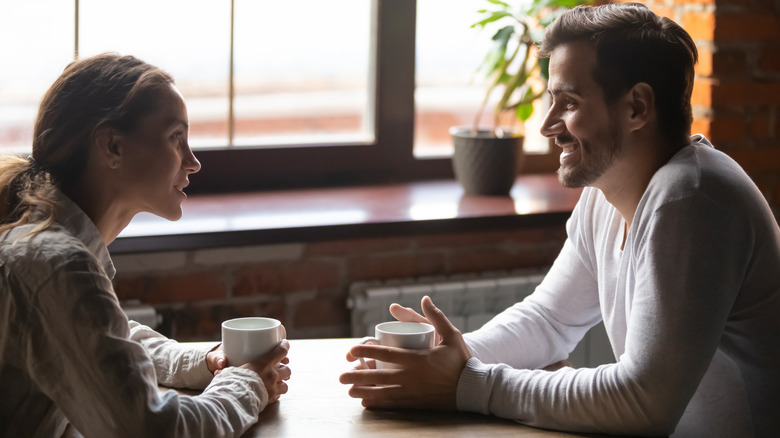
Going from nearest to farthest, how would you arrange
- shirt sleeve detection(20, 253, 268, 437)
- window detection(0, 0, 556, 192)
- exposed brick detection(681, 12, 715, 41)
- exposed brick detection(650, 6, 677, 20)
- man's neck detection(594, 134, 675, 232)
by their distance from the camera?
1. shirt sleeve detection(20, 253, 268, 437)
2. man's neck detection(594, 134, 675, 232)
3. window detection(0, 0, 556, 192)
4. exposed brick detection(681, 12, 715, 41)
5. exposed brick detection(650, 6, 677, 20)

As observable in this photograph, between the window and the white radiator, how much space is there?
1.39ft

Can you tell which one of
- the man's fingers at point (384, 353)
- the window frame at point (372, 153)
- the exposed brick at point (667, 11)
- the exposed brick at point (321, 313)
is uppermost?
the exposed brick at point (667, 11)

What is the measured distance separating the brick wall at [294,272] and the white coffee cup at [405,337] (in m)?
0.89

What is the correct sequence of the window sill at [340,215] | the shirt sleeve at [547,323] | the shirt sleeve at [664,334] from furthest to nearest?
the window sill at [340,215] < the shirt sleeve at [547,323] < the shirt sleeve at [664,334]

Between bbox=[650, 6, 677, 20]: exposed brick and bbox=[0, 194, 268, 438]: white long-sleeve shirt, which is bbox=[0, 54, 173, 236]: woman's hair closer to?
bbox=[0, 194, 268, 438]: white long-sleeve shirt

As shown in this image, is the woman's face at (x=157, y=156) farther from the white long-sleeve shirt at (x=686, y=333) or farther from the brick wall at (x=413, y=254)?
the brick wall at (x=413, y=254)

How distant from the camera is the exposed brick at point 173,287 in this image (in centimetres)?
218

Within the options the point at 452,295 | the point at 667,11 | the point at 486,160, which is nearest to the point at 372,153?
the point at 486,160

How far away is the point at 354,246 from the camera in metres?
2.38

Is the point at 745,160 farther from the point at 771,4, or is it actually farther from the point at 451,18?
the point at 451,18

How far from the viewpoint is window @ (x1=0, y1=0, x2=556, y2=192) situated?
7.64ft

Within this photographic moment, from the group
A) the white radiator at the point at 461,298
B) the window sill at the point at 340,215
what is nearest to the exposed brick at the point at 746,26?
the window sill at the point at 340,215

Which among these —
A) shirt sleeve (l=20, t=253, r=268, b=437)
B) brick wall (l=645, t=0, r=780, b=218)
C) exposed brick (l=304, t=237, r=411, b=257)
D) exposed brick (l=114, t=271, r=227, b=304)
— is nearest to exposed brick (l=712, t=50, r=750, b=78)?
brick wall (l=645, t=0, r=780, b=218)

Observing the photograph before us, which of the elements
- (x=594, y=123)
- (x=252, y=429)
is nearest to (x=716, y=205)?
(x=594, y=123)
